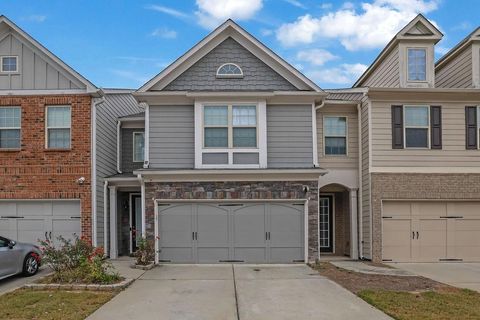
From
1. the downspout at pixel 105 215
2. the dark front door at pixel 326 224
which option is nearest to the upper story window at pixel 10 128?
the downspout at pixel 105 215

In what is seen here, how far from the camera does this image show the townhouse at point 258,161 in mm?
15133

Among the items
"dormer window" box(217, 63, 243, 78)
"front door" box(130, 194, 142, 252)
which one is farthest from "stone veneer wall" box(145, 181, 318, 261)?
"dormer window" box(217, 63, 243, 78)

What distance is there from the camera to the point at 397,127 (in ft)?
51.9

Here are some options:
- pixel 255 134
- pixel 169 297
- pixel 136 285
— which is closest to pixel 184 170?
pixel 255 134

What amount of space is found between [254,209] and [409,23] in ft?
27.6

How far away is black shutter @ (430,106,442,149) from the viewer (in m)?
15.8

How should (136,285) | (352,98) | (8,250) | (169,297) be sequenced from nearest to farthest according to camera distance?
(169,297)
(136,285)
(8,250)
(352,98)

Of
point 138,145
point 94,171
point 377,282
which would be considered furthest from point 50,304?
point 138,145

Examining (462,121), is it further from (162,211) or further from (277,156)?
(162,211)

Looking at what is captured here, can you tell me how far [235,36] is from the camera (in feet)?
51.7

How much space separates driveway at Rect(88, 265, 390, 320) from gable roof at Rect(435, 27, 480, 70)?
997cm

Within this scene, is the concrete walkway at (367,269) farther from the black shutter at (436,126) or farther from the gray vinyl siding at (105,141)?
the gray vinyl siding at (105,141)

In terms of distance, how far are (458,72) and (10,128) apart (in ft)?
52.7

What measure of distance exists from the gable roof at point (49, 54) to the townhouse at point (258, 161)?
0.08 m
